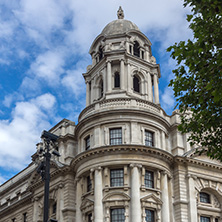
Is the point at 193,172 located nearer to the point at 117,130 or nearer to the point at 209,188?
the point at 209,188

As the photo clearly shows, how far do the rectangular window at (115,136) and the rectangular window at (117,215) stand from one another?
670 cm

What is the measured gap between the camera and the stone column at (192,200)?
1507 inches

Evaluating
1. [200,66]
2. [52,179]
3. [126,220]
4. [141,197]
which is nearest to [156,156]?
[141,197]

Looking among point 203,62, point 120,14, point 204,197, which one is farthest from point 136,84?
point 203,62

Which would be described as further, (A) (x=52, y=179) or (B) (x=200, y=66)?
(A) (x=52, y=179)

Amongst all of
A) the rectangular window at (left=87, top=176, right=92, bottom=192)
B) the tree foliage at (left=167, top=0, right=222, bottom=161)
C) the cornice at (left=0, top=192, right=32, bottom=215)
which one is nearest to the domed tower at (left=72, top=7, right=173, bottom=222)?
the rectangular window at (left=87, top=176, right=92, bottom=192)

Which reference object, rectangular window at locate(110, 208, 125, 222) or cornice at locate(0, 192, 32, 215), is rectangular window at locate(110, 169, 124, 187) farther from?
cornice at locate(0, 192, 32, 215)

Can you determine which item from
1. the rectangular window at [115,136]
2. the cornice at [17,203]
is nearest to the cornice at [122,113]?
the rectangular window at [115,136]

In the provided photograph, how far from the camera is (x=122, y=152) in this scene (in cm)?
3866

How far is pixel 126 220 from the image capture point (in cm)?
3628

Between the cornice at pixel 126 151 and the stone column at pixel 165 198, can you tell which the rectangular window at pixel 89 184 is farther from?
the stone column at pixel 165 198

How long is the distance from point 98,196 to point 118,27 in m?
23.3

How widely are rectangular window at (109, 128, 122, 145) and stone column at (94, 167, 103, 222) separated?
3434 mm

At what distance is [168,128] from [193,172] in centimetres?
551
